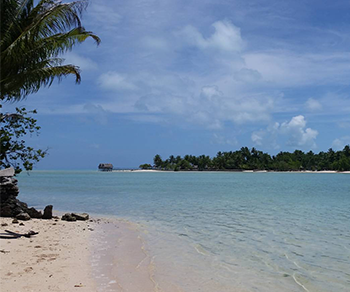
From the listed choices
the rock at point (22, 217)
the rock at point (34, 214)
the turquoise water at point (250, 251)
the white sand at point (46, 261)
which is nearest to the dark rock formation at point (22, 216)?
the rock at point (22, 217)

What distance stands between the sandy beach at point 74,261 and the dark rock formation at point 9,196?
1580 millimetres

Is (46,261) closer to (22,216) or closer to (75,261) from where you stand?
(75,261)

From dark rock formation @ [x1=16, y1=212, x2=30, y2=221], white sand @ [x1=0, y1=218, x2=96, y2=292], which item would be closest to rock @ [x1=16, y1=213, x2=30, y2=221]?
dark rock formation @ [x1=16, y1=212, x2=30, y2=221]

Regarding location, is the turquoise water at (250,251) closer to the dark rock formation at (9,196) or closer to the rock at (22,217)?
the rock at (22,217)

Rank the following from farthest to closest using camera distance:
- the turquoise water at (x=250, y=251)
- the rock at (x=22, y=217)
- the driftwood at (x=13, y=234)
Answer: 1. the rock at (x=22, y=217)
2. the driftwood at (x=13, y=234)
3. the turquoise water at (x=250, y=251)

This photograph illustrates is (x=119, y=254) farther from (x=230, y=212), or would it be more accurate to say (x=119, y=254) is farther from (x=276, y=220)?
(x=230, y=212)

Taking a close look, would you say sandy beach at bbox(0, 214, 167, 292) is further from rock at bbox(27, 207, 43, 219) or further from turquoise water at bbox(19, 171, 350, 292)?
rock at bbox(27, 207, 43, 219)

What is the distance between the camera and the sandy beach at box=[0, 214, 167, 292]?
5598 mm

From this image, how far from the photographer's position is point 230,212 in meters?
16.2

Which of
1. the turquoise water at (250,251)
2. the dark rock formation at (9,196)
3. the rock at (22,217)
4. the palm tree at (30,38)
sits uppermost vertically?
the palm tree at (30,38)

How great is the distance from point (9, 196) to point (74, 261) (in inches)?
272

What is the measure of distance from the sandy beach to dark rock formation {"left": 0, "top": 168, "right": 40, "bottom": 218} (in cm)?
158

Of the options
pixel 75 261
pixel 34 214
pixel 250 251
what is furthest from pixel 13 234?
pixel 250 251

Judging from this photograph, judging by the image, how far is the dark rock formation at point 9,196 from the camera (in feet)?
40.3
